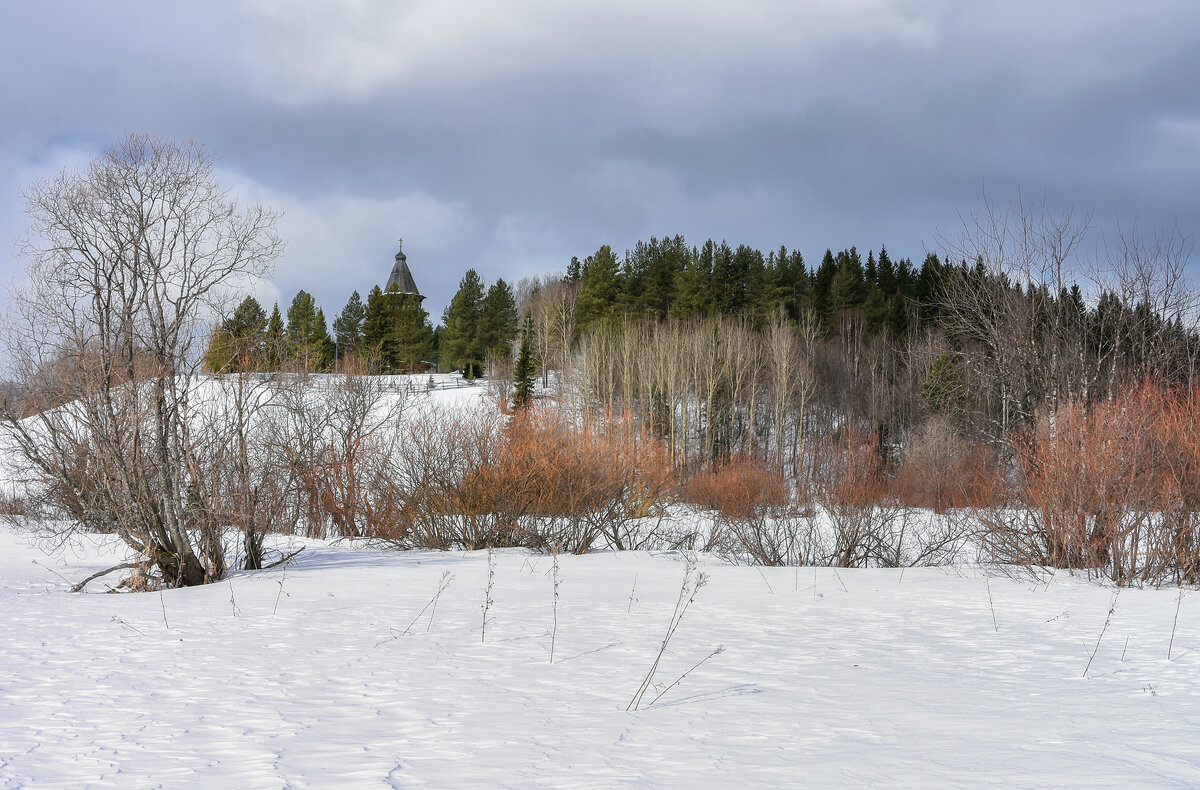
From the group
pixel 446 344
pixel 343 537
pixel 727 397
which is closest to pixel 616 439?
pixel 343 537

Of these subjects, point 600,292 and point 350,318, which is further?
point 350,318

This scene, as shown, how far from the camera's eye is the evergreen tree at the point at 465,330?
65.1 m

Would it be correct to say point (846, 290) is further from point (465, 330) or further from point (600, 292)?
point (465, 330)

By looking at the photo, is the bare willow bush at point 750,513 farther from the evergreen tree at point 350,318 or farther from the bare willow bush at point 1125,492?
the evergreen tree at point 350,318

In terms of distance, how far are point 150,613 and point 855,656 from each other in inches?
292

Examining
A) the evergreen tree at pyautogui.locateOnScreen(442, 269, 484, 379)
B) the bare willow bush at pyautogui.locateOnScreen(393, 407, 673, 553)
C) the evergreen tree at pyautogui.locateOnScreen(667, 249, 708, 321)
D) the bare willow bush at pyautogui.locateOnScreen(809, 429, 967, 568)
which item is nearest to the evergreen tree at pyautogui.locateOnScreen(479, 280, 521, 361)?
the evergreen tree at pyautogui.locateOnScreen(442, 269, 484, 379)

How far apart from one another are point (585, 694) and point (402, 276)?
84475 millimetres

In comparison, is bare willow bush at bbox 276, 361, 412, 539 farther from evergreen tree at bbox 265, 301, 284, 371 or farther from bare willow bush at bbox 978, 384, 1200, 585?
bare willow bush at bbox 978, 384, 1200, 585

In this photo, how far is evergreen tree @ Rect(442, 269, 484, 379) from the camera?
214 ft

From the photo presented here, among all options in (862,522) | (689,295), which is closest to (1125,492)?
(862,522)

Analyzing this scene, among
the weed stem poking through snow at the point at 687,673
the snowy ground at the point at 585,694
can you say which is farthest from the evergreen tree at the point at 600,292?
the weed stem poking through snow at the point at 687,673

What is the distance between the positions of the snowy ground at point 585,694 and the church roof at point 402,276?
77.2 meters

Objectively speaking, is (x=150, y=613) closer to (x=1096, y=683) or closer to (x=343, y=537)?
(x=1096, y=683)

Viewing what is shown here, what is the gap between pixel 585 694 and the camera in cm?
541
